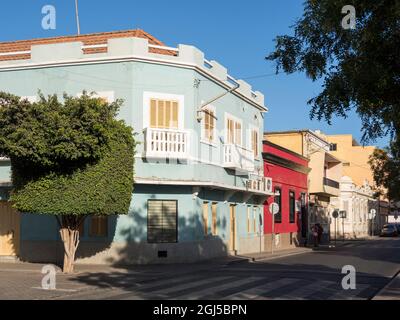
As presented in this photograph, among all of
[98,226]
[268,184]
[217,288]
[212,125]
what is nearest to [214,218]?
[212,125]

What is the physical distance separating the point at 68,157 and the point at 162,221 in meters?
7.09

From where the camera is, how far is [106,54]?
22.4 metres

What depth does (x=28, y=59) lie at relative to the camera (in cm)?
2344

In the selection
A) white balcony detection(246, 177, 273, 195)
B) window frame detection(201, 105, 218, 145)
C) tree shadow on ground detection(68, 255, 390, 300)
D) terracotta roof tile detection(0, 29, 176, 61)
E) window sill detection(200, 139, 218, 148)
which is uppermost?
terracotta roof tile detection(0, 29, 176, 61)

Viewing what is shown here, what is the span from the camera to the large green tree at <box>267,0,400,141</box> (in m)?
8.63

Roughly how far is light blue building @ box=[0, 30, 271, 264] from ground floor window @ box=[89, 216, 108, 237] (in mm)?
39

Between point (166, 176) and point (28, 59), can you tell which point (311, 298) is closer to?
point (166, 176)

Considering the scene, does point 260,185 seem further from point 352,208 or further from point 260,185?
point 352,208

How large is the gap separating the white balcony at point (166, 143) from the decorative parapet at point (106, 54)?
2868 millimetres

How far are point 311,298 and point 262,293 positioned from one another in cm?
125

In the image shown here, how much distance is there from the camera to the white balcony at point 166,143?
2178 cm

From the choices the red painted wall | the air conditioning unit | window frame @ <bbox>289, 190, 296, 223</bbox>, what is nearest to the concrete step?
the air conditioning unit

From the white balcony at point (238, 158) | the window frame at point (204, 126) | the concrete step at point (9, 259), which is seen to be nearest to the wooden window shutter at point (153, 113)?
the window frame at point (204, 126)

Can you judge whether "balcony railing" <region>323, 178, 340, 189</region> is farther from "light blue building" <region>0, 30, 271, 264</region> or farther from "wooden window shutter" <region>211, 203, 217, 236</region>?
"light blue building" <region>0, 30, 271, 264</region>
